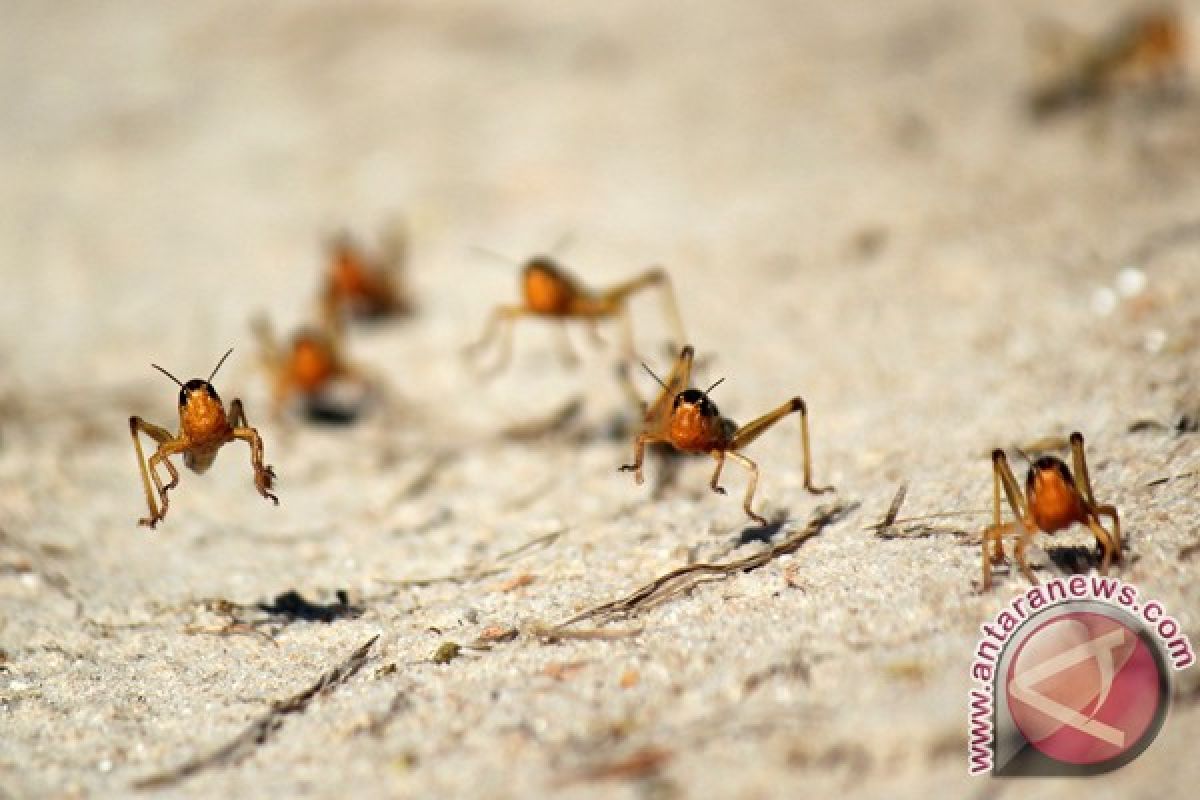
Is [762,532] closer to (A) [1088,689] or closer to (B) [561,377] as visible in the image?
(A) [1088,689]

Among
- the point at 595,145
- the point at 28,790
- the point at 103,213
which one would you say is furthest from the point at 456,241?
the point at 28,790

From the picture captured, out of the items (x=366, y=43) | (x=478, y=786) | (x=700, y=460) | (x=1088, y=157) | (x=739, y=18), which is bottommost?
(x=478, y=786)

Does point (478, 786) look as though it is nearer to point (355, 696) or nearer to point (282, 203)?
point (355, 696)

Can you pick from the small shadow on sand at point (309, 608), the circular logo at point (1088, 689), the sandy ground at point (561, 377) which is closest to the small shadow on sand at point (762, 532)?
the sandy ground at point (561, 377)

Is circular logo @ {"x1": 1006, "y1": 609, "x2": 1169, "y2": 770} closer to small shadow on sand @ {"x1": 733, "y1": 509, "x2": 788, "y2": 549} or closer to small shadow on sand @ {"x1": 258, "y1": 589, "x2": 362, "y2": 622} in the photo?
small shadow on sand @ {"x1": 733, "y1": 509, "x2": 788, "y2": 549}

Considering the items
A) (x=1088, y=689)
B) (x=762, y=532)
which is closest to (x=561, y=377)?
(x=762, y=532)

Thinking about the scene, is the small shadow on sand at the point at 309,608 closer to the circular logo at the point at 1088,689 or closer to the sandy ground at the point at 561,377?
the sandy ground at the point at 561,377
